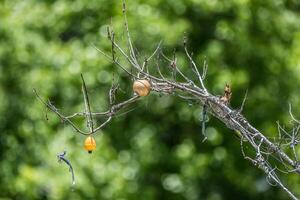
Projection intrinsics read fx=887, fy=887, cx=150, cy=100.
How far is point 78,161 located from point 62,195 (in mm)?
385

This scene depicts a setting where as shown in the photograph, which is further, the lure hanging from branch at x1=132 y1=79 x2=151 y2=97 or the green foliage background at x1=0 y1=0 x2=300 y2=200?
the green foliage background at x1=0 y1=0 x2=300 y2=200

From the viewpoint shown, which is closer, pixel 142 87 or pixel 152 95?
pixel 142 87

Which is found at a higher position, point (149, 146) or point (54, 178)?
point (149, 146)

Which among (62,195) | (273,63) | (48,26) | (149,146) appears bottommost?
(62,195)

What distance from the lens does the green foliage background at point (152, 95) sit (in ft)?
28.9

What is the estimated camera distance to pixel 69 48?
8938mm

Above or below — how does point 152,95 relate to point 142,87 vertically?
above

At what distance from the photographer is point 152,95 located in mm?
9023

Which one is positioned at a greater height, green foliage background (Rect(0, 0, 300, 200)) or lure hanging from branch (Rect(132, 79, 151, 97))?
green foliage background (Rect(0, 0, 300, 200))

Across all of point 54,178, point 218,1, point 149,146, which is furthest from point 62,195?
point 218,1

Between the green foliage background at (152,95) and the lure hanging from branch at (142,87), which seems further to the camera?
the green foliage background at (152,95)

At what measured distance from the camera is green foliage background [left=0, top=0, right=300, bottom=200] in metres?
8.80

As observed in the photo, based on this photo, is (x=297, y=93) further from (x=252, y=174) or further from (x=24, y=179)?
(x=24, y=179)

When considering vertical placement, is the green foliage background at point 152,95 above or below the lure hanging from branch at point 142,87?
above
